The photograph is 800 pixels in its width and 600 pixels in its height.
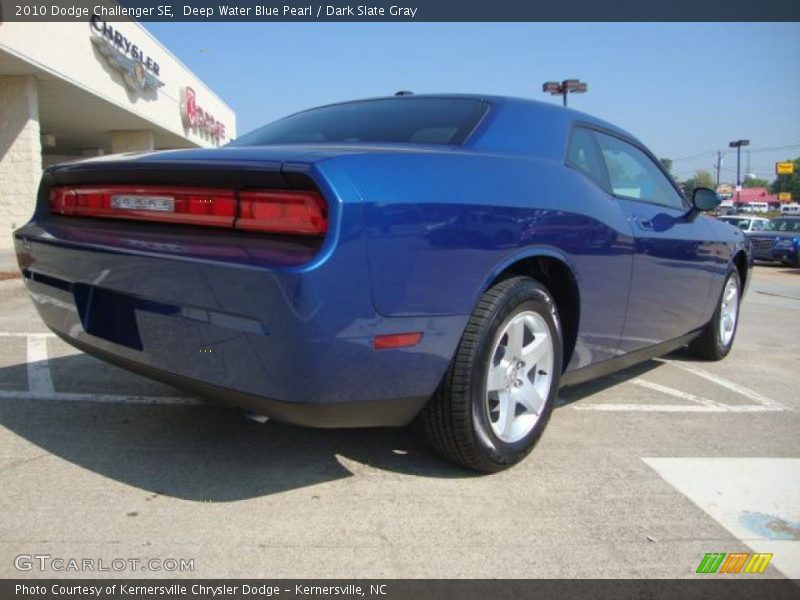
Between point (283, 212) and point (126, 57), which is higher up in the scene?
point (126, 57)

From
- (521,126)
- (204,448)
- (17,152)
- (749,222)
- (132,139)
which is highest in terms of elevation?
(132,139)

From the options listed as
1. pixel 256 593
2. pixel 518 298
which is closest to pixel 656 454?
pixel 518 298

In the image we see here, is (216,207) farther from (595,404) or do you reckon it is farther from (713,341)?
(713,341)

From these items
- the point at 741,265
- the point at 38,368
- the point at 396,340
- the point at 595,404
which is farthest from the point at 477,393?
the point at 741,265

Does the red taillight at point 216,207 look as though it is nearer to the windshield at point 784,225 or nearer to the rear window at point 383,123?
the rear window at point 383,123

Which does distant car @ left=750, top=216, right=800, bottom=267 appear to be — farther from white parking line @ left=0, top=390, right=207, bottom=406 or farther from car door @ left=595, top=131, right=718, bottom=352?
white parking line @ left=0, top=390, right=207, bottom=406

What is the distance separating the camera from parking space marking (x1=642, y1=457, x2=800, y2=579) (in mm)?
2168

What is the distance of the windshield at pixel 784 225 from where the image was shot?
1994cm

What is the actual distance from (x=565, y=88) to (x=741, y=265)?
43.9 feet

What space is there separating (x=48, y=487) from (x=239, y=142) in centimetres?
180

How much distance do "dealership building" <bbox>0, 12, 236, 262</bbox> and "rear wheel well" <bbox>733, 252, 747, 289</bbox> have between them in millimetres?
10258

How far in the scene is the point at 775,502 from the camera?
2.49 m

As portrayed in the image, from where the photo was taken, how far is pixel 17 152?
1335 cm

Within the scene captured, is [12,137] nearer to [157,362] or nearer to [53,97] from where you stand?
[53,97]
